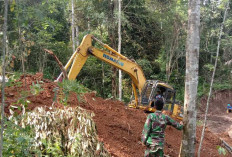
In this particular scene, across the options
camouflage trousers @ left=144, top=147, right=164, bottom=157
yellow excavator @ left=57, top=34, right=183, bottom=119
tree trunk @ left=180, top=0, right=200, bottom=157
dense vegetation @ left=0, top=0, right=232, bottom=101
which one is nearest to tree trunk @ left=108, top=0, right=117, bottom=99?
dense vegetation @ left=0, top=0, right=232, bottom=101

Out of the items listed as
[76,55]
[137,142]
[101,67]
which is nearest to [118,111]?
[137,142]

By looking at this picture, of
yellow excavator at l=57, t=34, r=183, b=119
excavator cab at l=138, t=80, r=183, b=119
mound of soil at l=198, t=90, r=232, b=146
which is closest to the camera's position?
yellow excavator at l=57, t=34, r=183, b=119

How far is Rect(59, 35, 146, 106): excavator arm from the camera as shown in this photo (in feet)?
30.0

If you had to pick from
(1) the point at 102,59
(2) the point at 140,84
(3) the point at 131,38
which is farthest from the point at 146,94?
(3) the point at 131,38

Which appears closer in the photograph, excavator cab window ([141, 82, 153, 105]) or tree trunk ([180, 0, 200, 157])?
tree trunk ([180, 0, 200, 157])

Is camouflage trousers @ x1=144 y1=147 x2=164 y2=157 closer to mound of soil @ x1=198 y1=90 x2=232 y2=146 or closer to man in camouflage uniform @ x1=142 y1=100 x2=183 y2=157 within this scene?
man in camouflage uniform @ x1=142 y1=100 x2=183 y2=157

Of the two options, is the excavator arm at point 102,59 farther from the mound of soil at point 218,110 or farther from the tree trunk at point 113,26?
the mound of soil at point 218,110

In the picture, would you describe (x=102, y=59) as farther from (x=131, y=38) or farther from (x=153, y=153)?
(x=131, y=38)

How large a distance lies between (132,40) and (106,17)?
3.27 m

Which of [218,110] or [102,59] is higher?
[102,59]

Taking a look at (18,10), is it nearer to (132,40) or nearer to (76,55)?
(76,55)

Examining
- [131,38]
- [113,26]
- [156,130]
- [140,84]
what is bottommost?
[140,84]

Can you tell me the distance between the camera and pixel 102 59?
1008cm

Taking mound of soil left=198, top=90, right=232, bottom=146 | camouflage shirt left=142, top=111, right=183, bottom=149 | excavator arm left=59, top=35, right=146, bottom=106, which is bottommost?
mound of soil left=198, top=90, right=232, bottom=146
